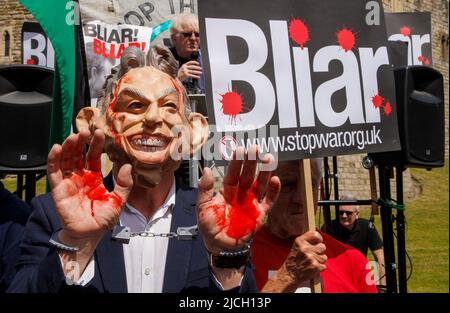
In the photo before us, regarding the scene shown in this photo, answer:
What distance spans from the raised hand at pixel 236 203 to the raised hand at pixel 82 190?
0.74 ft

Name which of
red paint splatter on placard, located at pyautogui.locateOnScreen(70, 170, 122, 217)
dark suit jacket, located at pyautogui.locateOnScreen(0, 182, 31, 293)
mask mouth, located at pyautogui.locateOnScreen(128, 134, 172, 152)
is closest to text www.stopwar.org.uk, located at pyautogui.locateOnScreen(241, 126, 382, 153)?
mask mouth, located at pyautogui.locateOnScreen(128, 134, 172, 152)

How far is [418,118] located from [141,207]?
2.44 meters

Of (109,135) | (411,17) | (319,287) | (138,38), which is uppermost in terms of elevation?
(411,17)

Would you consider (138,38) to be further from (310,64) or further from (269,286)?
(269,286)

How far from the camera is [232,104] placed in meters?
2.37

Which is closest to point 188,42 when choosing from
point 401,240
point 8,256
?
point 401,240

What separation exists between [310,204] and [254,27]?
706 millimetres

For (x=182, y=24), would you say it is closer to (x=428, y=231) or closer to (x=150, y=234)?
(x=150, y=234)

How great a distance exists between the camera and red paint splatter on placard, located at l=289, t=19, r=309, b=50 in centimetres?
254

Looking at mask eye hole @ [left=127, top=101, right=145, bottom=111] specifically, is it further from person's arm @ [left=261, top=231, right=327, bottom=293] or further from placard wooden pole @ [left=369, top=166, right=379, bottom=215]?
placard wooden pole @ [left=369, top=166, right=379, bottom=215]

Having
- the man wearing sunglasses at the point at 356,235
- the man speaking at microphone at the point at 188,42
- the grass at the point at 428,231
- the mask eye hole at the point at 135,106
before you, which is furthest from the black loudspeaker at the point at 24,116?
the grass at the point at 428,231

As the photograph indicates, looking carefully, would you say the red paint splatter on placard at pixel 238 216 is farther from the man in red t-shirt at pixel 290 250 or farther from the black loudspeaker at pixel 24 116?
the black loudspeaker at pixel 24 116
